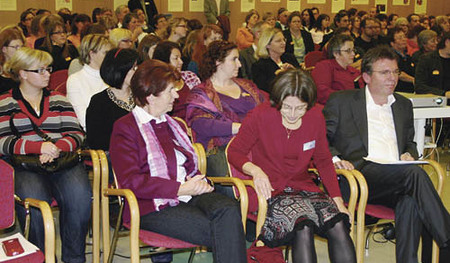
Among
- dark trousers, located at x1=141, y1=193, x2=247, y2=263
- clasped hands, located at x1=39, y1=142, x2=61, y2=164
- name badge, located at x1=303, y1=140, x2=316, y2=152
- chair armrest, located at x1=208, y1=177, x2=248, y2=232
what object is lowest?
dark trousers, located at x1=141, y1=193, x2=247, y2=263

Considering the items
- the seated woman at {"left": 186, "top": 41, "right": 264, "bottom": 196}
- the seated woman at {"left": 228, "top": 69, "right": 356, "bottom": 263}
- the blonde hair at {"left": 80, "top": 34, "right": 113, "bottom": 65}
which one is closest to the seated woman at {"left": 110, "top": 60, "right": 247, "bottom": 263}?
the seated woman at {"left": 228, "top": 69, "right": 356, "bottom": 263}

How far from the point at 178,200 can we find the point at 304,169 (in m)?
0.68

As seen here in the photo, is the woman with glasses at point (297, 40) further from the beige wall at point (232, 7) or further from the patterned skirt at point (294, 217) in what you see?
the patterned skirt at point (294, 217)

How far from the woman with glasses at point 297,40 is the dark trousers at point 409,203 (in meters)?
5.03

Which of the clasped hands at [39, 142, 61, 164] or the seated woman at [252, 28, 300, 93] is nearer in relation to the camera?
the clasped hands at [39, 142, 61, 164]

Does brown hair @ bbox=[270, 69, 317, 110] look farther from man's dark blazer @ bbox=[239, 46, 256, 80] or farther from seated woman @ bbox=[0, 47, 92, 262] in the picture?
man's dark blazer @ bbox=[239, 46, 256, 80]

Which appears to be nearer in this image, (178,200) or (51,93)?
(178,200)

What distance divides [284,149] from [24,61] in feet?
5.01

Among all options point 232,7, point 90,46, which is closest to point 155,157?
point 90,46

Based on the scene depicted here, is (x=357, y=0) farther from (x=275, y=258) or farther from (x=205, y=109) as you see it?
(x=275, y=258)

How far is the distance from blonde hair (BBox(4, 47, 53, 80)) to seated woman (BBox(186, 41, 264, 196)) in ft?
3.08

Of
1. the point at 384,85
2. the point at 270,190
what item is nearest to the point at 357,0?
the point at 384,85

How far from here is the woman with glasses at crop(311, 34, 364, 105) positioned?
490 centimetres

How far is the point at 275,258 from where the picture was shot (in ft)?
9.08
